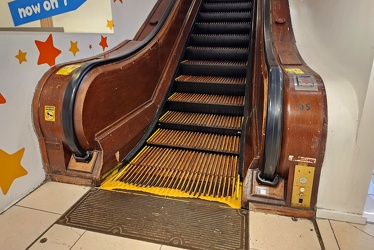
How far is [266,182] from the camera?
1.68 metres

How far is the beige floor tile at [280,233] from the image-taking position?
4.58 ft

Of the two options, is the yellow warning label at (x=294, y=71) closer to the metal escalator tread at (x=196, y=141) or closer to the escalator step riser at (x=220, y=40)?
the metal escalator tread at (x=196, y=141)

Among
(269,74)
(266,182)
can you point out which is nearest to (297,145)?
(266,182)

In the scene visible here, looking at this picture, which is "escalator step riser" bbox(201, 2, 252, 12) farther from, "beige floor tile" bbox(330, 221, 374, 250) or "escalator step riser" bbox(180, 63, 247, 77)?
"beige floor tile" bbox(330, 221, 374, 250)

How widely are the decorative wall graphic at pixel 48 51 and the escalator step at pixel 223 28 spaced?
2.35 metres

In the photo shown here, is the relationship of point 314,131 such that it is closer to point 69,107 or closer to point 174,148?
point 174,148

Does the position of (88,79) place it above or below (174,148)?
above

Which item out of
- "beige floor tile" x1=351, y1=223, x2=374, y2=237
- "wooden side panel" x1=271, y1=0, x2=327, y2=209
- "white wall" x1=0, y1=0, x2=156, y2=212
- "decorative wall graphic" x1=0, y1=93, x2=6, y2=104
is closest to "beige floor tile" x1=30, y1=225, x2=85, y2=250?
"white wall" x1=0, y1=0, x2=156, y2=212

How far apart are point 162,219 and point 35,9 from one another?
5.71 feet

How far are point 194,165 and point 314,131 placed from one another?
1038 millimetres

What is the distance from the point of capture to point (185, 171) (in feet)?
6.98

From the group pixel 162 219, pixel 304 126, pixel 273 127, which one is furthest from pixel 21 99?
pixel 304 126

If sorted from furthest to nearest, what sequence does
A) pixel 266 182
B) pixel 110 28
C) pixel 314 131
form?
pixel 110 28, pixel 266 182, pixel 314 131

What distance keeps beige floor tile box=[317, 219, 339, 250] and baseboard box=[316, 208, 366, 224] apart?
33 mm
